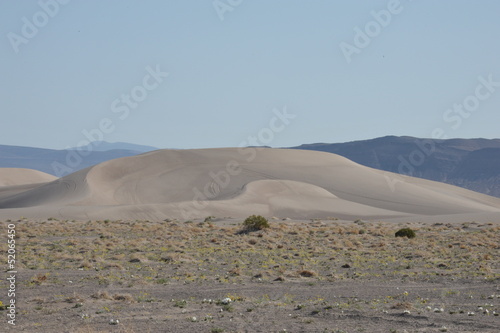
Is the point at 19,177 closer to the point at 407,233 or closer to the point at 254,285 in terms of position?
the point at 407,233

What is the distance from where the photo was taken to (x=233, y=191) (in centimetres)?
7144

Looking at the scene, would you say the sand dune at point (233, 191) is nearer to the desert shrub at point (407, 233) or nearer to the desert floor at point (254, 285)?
the desert shrub at point (407, 233)

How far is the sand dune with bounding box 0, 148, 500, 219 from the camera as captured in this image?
189 ft

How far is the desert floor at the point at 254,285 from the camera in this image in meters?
11.7

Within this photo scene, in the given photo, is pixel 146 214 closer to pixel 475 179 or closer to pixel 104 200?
pixel 104 200

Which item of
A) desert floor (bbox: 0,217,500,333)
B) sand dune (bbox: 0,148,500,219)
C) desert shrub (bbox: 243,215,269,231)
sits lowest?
desert floor (bbox: 0,217,500,333)

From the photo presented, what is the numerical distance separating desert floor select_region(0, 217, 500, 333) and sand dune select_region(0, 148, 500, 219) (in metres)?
27.6

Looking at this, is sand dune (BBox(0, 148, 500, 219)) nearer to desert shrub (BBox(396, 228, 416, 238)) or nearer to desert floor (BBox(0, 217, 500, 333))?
desert shrub (BBox(396, 228, 416, 238))

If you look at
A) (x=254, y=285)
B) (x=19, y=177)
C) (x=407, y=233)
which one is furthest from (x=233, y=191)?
(x=19, y=177)

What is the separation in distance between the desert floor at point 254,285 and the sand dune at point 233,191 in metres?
27.6

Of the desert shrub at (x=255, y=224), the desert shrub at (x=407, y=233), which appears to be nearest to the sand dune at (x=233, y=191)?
the desert shrub at (x=255, y=224)

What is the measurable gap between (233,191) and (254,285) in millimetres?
54957

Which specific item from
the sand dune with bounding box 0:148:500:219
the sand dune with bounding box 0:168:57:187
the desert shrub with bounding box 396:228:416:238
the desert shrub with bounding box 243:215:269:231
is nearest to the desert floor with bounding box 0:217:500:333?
the desert shrub with bounding box 396:228:416:238

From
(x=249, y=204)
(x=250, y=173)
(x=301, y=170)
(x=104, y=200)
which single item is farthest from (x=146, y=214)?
(x=301, y=170)
